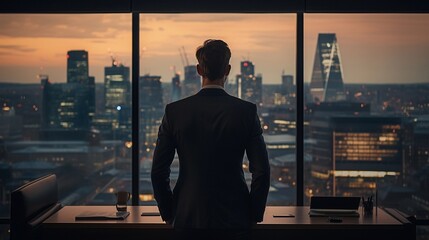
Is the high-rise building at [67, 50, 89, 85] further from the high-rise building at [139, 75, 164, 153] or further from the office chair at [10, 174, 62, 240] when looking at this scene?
the office chair at [10, 174, 62, 240]

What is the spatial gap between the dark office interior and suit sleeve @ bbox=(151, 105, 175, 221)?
225cm

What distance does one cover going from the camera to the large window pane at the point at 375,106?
4.97 m

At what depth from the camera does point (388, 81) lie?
5012 millimetres

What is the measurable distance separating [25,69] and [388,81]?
318 centimetres

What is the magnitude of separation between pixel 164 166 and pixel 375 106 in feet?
9.53

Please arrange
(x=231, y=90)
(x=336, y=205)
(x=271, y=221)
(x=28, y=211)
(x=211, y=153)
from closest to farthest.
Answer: (x=211, y=153)
(x=28, y=211)
(x=271, y=221)
(x=336, y=205)
(x=231, y=90)

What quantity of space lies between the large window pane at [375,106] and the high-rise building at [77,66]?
79.8 inches

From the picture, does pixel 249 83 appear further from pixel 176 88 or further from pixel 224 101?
pixel 224 101

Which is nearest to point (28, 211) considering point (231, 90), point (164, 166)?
point (164, 166)

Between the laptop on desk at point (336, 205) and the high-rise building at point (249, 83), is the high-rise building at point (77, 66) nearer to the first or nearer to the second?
the high-rise building at point (249, 83)

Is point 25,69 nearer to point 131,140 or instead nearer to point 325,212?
point 131,140

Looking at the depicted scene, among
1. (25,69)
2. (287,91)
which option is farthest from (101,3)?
(287,91)

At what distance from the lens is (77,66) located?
509 centimetres

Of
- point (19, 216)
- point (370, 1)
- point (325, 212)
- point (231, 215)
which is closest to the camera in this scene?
point (231, 215)
